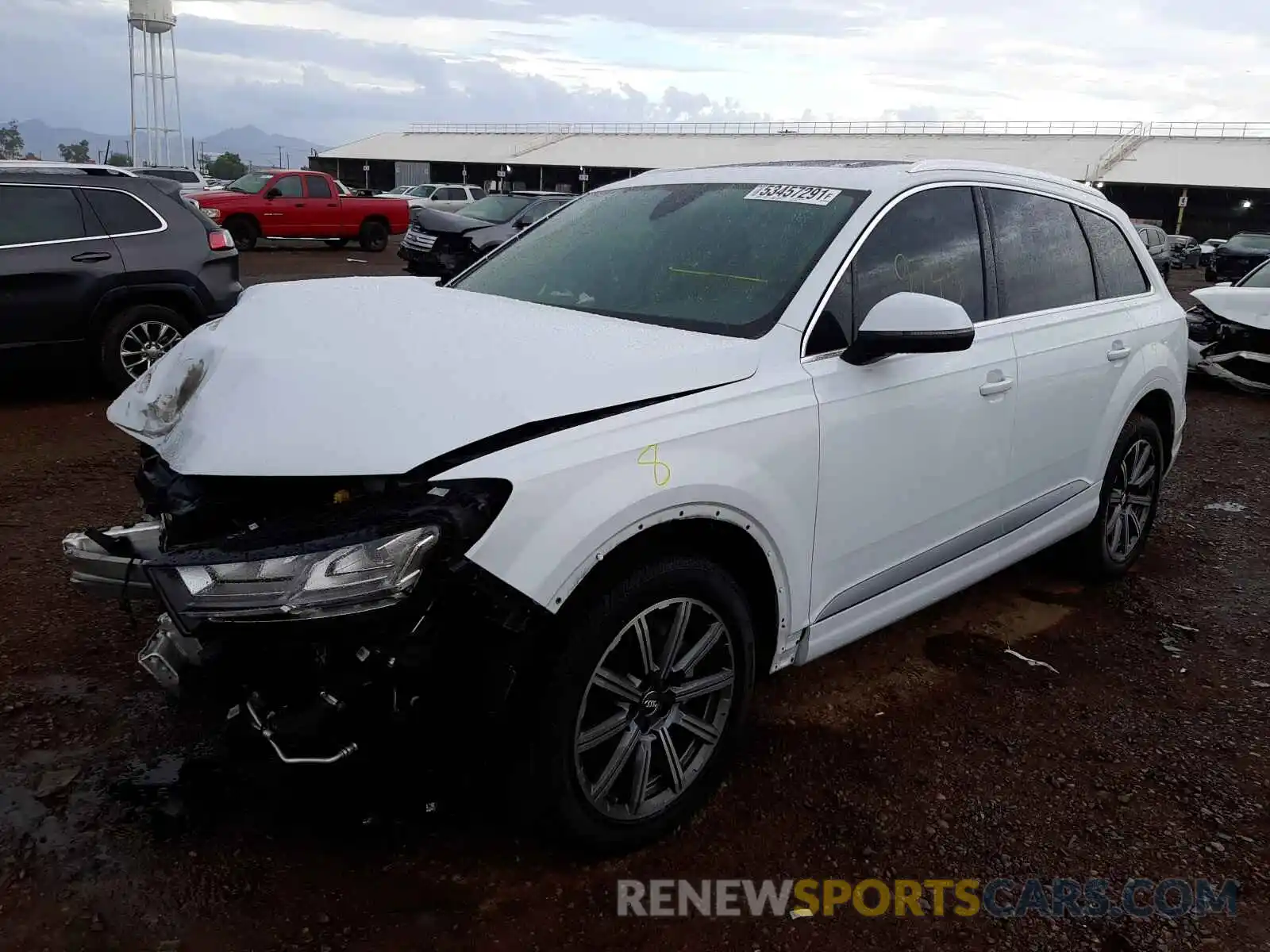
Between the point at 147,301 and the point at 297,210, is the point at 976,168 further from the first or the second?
the point at 297,210

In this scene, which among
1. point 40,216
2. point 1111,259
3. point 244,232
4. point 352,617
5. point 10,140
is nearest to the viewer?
point 352,617

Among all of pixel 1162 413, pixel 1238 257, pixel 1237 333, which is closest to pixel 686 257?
pixel 1162 413

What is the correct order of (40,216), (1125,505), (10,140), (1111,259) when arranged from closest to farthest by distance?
(1111,259), (1125,505), (40,216), (10,140)

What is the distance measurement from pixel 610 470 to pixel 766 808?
4.06ft

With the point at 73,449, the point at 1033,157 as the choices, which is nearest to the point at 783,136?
→ the point at 1033,157

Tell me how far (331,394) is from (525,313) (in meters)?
0.87

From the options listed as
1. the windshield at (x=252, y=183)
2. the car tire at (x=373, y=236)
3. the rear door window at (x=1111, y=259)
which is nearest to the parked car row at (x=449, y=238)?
the car tire at (x=373, y=236)

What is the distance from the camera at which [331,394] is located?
7.82ft

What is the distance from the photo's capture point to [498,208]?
18188 mm

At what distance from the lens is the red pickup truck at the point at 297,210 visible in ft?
68.2

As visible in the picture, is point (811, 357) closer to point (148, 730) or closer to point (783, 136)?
point (148, 730)

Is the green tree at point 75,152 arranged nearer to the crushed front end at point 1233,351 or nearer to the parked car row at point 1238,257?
the parked car row at point 1238,257

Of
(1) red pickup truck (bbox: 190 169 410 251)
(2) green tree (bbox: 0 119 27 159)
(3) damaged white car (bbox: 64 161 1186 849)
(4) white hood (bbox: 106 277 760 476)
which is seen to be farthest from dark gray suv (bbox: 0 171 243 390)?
(2) green tree (bbox: 0 119 27 159)

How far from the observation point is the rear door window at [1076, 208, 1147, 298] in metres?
4.31
